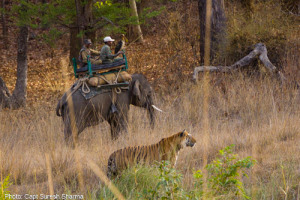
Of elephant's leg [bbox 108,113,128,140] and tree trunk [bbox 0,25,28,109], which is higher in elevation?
tree trunk [bbox 0,25,28,109]

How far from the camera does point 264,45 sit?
11.6 metres

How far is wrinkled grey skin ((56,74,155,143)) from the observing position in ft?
25.1

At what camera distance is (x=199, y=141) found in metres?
Result: 6.59

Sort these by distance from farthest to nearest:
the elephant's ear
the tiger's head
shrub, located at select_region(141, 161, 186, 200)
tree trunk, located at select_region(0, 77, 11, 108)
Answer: tree trunk, located at select_region(0, 77, 11, 108) → the elephant's ear → the tiger's head → shrub, located at select_region(141, 161, 186, 200)

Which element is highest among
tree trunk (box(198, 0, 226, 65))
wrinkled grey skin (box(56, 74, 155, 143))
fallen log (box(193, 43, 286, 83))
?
tree trunk (box(198, 0, 226, 65))

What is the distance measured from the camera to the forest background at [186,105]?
5.40m

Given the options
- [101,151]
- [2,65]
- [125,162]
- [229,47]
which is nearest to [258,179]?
[125,162]

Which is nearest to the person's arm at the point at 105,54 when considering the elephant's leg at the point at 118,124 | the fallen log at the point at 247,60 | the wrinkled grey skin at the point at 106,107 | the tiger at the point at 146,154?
the wrinkled grey skin at the point at 106,107

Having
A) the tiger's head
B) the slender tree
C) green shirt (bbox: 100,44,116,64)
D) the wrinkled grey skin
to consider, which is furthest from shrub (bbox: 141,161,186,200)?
the slender tree

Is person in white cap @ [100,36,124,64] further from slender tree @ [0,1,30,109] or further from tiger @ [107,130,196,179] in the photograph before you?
slender tree @ [0,1,30,109]

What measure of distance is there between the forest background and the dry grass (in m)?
0.02

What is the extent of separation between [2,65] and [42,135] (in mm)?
13405

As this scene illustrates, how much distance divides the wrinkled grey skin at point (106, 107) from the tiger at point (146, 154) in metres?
2.48

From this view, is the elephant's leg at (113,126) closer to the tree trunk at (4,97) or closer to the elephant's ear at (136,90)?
the elephant's ear at (136,90)
